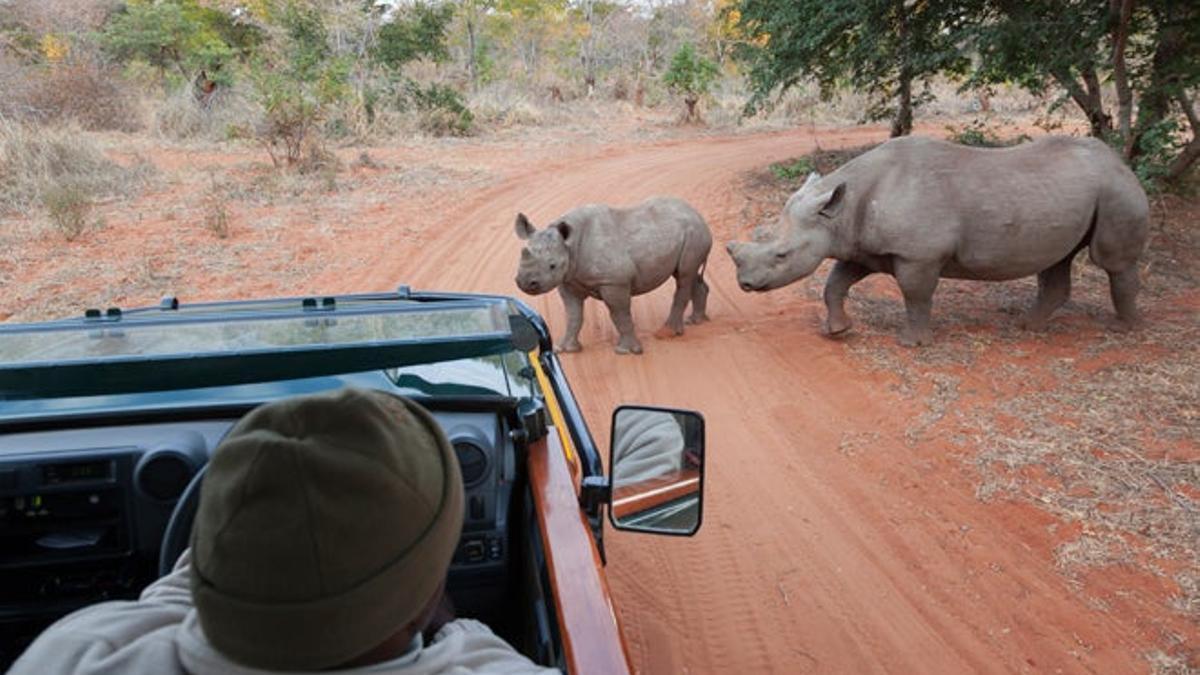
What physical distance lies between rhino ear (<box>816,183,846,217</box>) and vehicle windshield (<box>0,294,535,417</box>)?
489 cm

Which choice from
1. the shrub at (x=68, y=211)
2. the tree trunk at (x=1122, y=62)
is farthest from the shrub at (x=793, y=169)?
the shrub at (x=68, y=211)

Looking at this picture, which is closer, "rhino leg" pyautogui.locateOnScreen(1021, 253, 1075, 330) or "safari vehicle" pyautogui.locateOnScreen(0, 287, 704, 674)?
"safari vehicle" pyautogui.locateOnScreen(0, 287, 704, 674)

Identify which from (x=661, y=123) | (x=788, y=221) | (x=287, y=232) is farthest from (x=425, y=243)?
(x=661, y=123)

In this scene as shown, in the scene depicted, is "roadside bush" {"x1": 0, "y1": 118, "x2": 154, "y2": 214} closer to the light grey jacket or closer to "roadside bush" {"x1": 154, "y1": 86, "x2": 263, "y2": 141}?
"roadside bush" {"x1": 154, "y1": 86, "x2": 263, "y2": 141}

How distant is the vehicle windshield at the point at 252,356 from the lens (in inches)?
81.0

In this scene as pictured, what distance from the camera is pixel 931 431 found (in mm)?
5539

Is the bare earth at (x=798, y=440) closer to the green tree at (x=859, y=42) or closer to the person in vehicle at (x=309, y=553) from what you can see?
the person in vehicle at (x=309, y=553)

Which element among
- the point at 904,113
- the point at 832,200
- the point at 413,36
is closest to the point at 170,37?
the point at 413,36

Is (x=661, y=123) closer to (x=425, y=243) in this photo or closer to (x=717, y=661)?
(x=425, y=243)

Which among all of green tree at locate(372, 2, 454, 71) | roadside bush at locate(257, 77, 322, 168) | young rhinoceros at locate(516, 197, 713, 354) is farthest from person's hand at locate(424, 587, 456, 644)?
green tree at locate(372, 2, 454, 71)

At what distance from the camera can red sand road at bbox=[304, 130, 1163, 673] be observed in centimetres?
354

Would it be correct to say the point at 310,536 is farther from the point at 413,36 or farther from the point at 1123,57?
the point at 413,36

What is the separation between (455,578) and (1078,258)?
32.3ft

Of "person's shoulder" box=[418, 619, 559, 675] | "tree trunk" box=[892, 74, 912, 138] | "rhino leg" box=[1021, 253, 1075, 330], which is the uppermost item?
"tree trunk" box=[892, 74, 912, 138]
